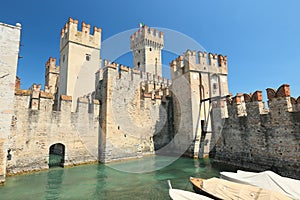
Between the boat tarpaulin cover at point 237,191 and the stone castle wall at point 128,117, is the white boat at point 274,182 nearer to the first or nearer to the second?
the boat tarpaulin cover at point 237,191

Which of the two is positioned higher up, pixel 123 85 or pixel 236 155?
pixel 123 85

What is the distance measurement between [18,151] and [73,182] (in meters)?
4.35

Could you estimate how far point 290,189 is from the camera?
5.43 metres

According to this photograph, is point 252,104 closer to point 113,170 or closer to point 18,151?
point 113,170

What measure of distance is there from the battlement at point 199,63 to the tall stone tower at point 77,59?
9408mm

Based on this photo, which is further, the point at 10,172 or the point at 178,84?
the point at 178,84

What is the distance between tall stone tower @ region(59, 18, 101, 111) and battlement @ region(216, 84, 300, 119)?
1492 centimetres

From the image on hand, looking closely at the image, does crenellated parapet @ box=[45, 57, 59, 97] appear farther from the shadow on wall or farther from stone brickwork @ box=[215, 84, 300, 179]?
stone brickwork @ box=[215, 84, 300, 179]

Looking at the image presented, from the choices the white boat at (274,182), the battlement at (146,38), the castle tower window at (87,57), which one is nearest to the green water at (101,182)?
the white boat at (274,182)

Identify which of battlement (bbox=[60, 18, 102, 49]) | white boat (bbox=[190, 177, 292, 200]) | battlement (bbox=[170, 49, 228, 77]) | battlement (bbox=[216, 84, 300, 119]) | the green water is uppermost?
battlement (bbox=[60, 18, 102, 49])

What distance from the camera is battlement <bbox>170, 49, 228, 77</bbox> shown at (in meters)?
15.9

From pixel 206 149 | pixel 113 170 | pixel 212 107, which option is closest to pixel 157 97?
pixel 212 107

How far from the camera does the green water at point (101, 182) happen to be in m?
7.19

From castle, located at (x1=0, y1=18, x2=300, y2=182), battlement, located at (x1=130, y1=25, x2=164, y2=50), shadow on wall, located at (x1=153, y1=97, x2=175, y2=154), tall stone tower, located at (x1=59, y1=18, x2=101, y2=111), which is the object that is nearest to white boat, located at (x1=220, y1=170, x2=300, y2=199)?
castle, located at (x1=0, y1=18, x2=300, y2=182)
